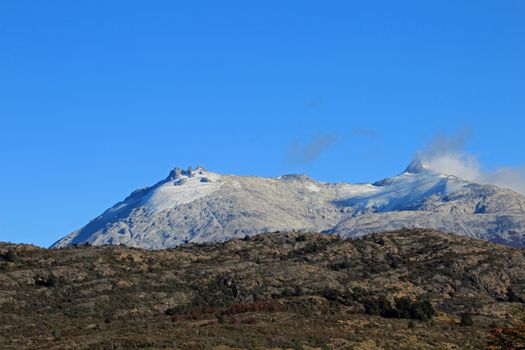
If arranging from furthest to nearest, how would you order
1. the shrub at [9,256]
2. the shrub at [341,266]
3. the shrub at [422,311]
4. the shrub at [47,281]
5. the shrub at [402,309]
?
the shrub at [341,266], the shrub at [9,256], the shrub at [47,281], the shrub at [402,309], the shrub at [422,311]

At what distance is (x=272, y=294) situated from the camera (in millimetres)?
133875

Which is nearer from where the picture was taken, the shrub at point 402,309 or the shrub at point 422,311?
the shrub at point 422,311

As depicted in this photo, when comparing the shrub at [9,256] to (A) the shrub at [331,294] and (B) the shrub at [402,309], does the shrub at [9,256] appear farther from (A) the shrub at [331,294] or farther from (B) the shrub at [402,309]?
(B) the shrub at [402,309]

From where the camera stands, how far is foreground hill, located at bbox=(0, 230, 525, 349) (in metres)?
92.2

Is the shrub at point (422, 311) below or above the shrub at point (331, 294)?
below

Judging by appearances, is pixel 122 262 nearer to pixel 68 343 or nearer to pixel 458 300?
pixel 458 300

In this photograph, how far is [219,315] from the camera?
4318 inches

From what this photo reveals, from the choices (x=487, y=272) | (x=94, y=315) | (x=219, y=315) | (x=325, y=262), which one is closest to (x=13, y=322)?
(x=94, y=315)

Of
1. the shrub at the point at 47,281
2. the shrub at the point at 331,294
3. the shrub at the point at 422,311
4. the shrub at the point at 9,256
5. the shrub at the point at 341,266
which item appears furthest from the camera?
the shrub at the point at 341,266

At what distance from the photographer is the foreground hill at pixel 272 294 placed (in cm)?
9225

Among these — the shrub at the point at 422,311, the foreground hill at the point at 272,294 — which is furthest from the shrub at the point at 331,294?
the shrub at the point at 422,311

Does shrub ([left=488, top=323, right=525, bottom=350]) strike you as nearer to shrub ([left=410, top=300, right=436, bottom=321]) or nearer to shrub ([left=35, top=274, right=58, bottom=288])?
shrub ([left=410, top=300, right=436, bottom=321])

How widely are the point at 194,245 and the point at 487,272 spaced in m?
62.4

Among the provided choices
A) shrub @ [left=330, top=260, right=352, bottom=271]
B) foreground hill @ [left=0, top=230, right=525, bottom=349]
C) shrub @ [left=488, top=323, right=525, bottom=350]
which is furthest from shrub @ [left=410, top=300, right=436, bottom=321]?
shrub @ [left=330, top=260, right=352, bottom=271]
